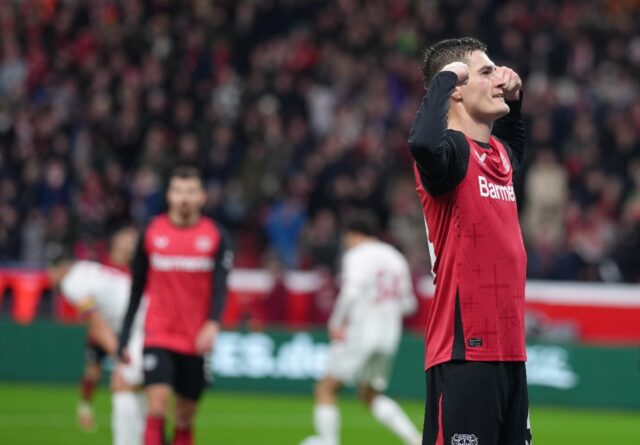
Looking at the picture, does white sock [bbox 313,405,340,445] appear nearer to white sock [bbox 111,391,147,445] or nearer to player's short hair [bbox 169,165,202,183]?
white sock [bbox 111,391,147,445]

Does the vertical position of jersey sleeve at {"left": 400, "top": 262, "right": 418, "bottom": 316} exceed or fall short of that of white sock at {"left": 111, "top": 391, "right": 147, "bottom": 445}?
it exceeds it

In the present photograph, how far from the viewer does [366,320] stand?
13.5m

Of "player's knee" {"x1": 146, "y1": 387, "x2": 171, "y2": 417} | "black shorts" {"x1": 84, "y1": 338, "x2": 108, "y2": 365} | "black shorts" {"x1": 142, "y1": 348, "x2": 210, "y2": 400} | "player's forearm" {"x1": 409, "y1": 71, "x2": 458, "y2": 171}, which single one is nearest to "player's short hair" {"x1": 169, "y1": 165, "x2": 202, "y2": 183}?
"black shorts" {"x1": 142, "y1": 348, "x2": 210, "y2": 400}

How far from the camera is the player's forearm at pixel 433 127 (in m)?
5.11

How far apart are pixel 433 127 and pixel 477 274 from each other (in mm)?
666

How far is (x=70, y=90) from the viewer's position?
75.0 ft

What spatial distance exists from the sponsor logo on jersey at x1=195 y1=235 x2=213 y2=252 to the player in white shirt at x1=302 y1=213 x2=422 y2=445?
325cm

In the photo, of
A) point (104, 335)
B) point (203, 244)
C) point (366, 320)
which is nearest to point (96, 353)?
point (366, 320)

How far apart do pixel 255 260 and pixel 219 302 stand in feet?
35.5

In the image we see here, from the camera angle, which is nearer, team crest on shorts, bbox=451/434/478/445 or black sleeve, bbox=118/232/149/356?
team crest on shorts, bbox=451/434/478/445

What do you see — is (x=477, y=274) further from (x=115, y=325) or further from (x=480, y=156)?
(x=115, y=325)

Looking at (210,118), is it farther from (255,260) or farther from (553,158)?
(553,158)

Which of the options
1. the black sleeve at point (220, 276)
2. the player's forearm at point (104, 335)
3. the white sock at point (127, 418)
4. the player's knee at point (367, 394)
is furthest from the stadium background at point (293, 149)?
the black sleeve at point (220, 276)

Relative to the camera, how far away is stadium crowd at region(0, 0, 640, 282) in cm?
1947
